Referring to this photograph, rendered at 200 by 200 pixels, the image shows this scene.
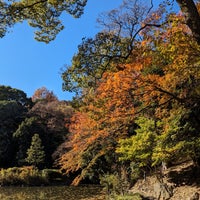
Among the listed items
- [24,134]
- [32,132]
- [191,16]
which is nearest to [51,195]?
[24,134]

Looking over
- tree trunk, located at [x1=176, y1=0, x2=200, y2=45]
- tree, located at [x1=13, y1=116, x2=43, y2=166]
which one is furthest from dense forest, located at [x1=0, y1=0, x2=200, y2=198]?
tree, located at [x1=13, y1=116, x2=43, y2=166]

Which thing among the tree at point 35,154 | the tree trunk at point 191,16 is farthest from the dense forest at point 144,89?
the tree at point 35,154

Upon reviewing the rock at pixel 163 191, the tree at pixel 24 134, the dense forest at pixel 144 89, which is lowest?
the rock at pixel 163 191

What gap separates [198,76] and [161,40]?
4.49 feet

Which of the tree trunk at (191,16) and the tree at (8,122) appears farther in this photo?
the tree at (8,122)

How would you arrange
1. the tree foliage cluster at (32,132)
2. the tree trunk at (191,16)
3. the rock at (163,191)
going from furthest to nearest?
1. the tree foliage cluster at (32,132)
2. the rock at (163,191)
3. the tree trunk at (191,16)

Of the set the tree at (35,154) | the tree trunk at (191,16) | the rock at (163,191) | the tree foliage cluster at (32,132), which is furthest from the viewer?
the tree foliage cluster at (32,132)

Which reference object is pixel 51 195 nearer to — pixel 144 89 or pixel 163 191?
pixel 163 191

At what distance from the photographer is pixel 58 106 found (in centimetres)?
3234

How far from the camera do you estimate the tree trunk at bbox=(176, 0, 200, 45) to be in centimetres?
540

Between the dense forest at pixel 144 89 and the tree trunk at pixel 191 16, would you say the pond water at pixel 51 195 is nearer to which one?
the dense forest at pixel 144 89

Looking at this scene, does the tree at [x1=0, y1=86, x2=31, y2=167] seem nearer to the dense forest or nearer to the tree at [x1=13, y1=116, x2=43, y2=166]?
the tree at [x1=13, y1=116, x2=43, y2=166]

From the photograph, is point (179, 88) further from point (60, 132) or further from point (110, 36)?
point (60, 132)

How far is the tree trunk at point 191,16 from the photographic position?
5398 millimetres
